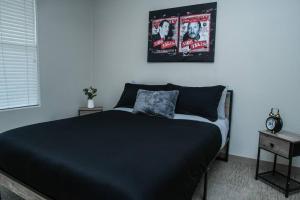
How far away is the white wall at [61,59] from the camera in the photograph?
2961 mm

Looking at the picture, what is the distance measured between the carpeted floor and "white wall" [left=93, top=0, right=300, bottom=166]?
0.69ft

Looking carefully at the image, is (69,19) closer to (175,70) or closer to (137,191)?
(175,70)

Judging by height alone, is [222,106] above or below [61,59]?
below

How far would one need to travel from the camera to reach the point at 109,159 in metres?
1.30

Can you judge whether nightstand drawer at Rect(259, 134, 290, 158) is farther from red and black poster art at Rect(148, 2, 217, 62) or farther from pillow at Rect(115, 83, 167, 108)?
pillow at Rect(115, 83, 167, 108)

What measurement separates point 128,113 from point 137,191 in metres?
1.67

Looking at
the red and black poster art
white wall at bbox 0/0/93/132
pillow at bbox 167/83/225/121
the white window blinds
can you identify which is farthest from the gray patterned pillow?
the white window blinds

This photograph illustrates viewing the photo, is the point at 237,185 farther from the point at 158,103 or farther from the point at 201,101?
the point at 158,103

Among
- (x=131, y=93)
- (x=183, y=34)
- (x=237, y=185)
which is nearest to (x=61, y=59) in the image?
(x=131, y=93)

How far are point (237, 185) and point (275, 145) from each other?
0.56 metres

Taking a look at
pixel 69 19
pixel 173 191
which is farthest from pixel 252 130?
pixel 69 19

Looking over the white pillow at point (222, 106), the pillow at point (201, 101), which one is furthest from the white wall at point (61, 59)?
the white pillow at point (222, 106)

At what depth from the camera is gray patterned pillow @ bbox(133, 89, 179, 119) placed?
2.53 meters

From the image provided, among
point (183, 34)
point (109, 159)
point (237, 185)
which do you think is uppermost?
point (183, 34)
